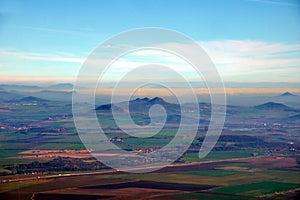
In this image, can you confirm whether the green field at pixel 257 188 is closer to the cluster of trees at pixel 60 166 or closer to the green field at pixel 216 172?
the green field at pixel 216 172

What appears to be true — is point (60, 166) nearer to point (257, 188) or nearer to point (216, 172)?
point (216, 172)

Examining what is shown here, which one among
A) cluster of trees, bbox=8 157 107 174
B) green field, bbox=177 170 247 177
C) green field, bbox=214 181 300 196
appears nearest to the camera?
green field, bbox=214 181 300 196

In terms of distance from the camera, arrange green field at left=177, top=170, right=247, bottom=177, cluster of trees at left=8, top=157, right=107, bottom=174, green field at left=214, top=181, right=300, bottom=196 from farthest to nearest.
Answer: cluster of trees at left=8, top=157, right=107, bottom=174 < green field at left=177, top=170, right=247, bottom=177 < green field at left=214, top=181, right=300, bottom=196

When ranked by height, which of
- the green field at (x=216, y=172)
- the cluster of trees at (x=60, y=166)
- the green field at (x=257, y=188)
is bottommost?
the green field at (x=257, y=188)

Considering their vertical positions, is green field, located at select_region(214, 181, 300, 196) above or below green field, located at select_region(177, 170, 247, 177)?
below

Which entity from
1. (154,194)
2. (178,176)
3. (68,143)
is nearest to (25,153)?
(68,143)

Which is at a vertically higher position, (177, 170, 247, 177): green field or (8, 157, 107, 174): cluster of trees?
(8, 157, 107, 174): cluster of trees

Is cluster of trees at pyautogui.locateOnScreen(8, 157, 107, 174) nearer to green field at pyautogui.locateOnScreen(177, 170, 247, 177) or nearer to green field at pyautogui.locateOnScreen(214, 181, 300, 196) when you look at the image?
green field at pyautogui.locateOnScreen(177, 170, 247, 177)

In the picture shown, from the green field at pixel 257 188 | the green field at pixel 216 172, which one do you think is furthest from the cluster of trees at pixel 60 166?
the green field at pixel 257 188

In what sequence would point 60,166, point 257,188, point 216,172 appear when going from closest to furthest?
point 257,188
point 216,172
point 60,166

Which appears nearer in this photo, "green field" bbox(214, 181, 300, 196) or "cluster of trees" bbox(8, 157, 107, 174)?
"green field" bbox(214, 181, 300, 196)

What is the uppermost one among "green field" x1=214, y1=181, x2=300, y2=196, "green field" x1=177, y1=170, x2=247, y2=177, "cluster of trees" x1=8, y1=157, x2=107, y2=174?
"cluster of trees" x1=8, y1=157, x2=107, y2=174

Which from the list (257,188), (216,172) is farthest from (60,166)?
(257,188)

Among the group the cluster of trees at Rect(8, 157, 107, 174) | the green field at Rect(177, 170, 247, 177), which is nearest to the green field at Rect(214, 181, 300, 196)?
the green field at Rect(177, 170, 247, 177)
